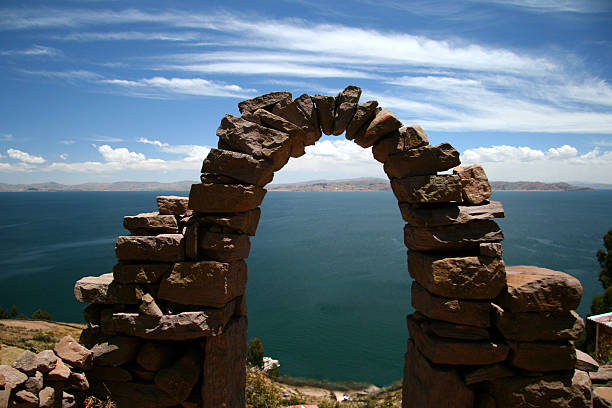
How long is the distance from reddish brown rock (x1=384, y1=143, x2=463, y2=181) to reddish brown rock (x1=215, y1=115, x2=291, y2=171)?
171 centimetres

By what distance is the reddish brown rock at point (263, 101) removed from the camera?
525 centimetres

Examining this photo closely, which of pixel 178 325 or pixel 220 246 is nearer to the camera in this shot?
pixel 178 325

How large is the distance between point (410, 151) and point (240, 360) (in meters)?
3.85

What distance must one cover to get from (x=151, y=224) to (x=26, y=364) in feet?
6.99

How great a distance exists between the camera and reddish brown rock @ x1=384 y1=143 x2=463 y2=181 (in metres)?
4.99

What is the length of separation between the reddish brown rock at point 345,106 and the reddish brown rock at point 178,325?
119 inches

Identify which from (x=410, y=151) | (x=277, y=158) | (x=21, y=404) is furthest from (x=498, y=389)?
(x=21, y=404)

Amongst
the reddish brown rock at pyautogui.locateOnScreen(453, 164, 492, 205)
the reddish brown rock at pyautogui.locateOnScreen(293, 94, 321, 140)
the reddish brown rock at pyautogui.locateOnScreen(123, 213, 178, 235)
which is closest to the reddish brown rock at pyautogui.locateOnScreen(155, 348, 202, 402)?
the reddish brown rock at pyautogui.locateOnScreen(123, 213, 178, 235)

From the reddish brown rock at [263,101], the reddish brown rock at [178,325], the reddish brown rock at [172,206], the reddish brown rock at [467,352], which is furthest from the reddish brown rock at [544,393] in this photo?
the reddish brown rock at [172,206]

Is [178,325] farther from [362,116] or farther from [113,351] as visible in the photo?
[362,116]

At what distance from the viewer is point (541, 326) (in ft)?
15.0

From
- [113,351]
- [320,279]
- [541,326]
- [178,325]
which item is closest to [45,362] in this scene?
[113,351]

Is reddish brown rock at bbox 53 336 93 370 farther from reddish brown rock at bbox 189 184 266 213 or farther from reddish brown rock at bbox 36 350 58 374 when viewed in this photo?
reddish brown rock at bbox 189 184 266 213

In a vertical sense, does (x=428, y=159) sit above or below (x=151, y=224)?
above
